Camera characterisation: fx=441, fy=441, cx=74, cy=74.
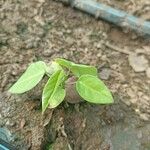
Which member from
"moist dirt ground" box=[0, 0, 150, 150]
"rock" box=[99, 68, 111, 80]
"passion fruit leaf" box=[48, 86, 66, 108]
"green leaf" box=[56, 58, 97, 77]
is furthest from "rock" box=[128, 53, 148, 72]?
"passion fruit leaf" box=[48, 86, 66, 108]

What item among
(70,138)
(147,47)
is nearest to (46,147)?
(70,138)

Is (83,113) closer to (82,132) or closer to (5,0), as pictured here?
(82,132)

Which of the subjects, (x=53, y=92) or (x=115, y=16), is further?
(x=115, y=16)

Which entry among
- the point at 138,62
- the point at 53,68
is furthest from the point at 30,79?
the point at 138,62

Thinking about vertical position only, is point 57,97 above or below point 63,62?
below

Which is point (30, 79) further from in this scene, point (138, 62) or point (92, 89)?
point (138, 62)

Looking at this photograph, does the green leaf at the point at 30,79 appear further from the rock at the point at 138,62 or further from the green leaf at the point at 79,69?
the rock at the point at 138,62

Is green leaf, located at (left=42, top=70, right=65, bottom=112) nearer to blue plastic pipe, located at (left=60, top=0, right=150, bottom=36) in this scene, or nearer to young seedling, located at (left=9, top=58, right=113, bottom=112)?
young seedling, located at (left=9, top=58, right=113, bottom=112)
